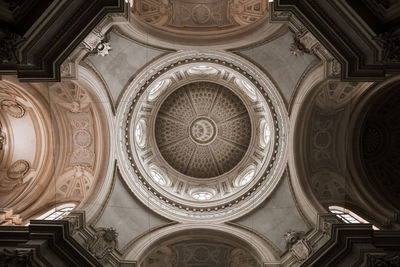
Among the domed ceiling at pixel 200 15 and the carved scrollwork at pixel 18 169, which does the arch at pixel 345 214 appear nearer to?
the domed ceiling at pixel 200 15

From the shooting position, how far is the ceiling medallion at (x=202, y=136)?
53.2ft

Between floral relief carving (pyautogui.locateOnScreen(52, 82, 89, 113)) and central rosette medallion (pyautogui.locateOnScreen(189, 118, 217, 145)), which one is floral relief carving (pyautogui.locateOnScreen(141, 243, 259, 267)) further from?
floral relief carving (pyautogui.locateOnScreen(52, 82, 89, 113))

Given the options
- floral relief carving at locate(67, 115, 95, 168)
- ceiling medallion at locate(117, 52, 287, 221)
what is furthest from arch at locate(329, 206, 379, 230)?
floral relief carving at locate(67, 115, 95, 168)

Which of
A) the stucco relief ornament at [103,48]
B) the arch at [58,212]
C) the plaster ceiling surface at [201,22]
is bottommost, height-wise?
the arch at [58,212]

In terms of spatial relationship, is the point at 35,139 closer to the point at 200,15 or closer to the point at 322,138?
the point at 200,15

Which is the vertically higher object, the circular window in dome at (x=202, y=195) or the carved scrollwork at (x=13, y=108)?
Result: the carved scrollwork at (x=13, y=108)

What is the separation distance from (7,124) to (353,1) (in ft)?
50.3

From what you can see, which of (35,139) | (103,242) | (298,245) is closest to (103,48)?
(35,139)

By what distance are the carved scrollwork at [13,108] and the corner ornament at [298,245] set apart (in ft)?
43.9

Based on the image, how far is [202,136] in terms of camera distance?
2148cm

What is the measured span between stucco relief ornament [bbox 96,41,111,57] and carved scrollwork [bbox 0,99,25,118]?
5222 millimetres

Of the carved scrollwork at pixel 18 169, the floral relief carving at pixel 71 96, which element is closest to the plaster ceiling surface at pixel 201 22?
the floral relief carving at pixel 71 96

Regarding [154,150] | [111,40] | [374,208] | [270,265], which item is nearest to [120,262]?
[270,265]

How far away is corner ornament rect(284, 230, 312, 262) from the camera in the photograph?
1309cm
